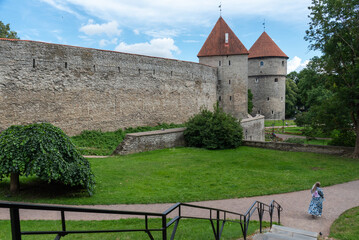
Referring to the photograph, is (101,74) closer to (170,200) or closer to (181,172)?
(181,172)

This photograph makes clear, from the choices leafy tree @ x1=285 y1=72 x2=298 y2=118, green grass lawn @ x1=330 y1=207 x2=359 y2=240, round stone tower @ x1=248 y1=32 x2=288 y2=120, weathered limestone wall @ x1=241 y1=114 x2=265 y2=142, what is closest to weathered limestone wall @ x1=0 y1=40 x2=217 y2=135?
weathered limestone wall @ x1=241 y1=114 x2=265 y2=142

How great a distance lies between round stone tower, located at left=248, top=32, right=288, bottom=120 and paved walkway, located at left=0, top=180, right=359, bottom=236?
36.9 metres

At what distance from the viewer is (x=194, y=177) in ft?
38.5

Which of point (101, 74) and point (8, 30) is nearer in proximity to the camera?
point (101, 74)

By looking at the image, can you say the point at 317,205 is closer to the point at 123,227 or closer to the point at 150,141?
the point at 123,227

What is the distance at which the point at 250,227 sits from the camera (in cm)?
681

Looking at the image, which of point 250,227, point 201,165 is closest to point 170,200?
point 250,227

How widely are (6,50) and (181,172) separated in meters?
11.4

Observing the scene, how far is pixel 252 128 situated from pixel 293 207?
20.9 m

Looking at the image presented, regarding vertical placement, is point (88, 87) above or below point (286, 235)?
above

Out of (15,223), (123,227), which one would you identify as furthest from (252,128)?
(15,223)

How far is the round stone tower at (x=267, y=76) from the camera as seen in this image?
1772 inches

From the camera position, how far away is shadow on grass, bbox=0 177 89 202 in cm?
827

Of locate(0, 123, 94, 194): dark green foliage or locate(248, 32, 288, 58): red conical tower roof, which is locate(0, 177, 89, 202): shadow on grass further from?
locate(248, 32, 288, 58): red conical tower roof
